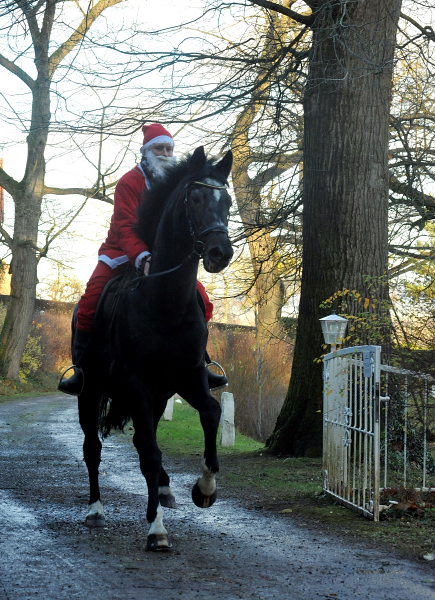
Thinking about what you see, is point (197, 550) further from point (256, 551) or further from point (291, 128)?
point (291, 128)

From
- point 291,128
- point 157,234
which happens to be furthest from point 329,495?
point 291,128

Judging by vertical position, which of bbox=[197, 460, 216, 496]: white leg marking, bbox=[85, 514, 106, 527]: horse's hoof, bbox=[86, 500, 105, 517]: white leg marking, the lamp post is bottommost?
bbox=[85, 514, 106, 527]: horse's hoof

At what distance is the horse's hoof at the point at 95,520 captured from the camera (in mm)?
5715

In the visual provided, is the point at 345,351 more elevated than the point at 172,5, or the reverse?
the point at 172,5

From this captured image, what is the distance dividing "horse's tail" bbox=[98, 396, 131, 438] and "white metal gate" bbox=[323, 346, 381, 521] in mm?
1982

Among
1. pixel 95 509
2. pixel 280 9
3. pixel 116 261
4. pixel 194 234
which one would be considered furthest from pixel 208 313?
pixel 280 9

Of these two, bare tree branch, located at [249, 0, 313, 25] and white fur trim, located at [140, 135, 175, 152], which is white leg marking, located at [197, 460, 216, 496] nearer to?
white fur trim, located at [140, 135, 175, 152]

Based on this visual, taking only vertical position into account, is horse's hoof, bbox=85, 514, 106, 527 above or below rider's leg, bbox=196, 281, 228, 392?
below

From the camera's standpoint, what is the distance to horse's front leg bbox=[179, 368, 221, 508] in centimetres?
528

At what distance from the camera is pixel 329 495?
7004 mm

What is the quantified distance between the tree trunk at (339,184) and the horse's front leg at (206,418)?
4372 millimetres

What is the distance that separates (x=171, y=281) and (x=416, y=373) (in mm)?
2309

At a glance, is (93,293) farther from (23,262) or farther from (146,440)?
(23,262)

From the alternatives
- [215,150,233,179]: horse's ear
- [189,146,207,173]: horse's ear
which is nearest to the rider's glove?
[189,146,207,173]: horse's ear
